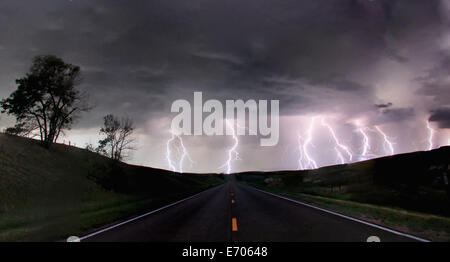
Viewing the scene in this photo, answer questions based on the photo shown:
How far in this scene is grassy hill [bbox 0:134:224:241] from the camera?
912 centimetres

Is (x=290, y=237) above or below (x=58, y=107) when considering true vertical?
below

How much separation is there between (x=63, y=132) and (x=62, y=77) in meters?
7.28

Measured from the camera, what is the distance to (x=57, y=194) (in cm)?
1817

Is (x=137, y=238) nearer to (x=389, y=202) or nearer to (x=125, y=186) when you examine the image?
(x=389, y=202)

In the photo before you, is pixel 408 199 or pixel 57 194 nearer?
Answer: pixel 408 199

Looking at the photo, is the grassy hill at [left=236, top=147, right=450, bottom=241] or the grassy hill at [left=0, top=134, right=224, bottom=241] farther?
the grassy hill at [left=0, top=134, right=224, bottom=241]

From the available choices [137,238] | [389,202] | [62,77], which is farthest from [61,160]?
[389,202]

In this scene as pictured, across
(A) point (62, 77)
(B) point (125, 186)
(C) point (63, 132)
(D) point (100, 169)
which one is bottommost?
(B) point (125, 186)

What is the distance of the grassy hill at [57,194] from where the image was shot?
9.12 m

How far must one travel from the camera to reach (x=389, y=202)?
1666 centimetres

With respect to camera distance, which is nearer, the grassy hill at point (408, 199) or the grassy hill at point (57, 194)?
the grassy hill at point (408, 199)
